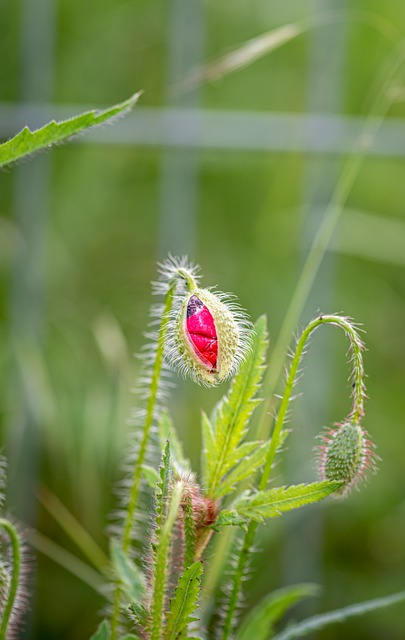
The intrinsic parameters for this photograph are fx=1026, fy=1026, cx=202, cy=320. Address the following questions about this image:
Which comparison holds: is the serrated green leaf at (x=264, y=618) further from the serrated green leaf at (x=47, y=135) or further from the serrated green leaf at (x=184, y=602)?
the serrated green leaf at (x=47, y=135)

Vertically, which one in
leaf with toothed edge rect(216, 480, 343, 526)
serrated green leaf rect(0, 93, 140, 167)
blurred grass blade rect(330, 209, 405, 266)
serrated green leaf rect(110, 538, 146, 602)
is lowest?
serrated green leaf rect(110, 538, 146, 602)

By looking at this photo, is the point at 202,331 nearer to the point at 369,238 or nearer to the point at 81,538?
the point at 81,538

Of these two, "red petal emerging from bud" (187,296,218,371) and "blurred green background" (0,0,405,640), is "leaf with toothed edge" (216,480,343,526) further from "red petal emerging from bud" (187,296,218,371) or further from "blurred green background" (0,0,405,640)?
"blurred green background" (0,0,405,640)

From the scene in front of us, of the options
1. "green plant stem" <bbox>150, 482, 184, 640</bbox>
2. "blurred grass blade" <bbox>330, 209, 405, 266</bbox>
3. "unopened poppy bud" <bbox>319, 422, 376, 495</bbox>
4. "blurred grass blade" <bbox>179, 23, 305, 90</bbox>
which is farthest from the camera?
"blurred grass blade" <bbox>330, 209, 405, 266</bbox>

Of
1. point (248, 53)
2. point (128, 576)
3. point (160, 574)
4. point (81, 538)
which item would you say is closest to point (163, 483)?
point (160, 574)

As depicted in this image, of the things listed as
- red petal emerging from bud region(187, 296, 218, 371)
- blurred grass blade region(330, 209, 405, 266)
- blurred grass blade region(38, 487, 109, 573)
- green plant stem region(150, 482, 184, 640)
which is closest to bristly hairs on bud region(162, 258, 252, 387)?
red petal emerging from bud region(187, 296, 218, 371)
